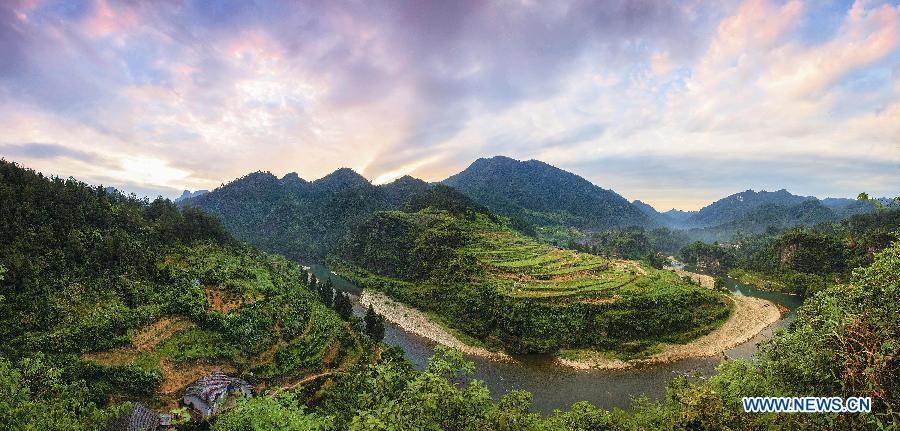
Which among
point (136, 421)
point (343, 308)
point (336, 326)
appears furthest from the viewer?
point (343, 308)

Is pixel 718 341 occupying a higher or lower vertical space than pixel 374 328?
lower

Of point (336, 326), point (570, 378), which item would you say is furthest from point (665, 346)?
point (336, 326)

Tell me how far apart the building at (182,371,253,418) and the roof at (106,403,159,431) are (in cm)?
301

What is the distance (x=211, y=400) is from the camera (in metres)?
28.7

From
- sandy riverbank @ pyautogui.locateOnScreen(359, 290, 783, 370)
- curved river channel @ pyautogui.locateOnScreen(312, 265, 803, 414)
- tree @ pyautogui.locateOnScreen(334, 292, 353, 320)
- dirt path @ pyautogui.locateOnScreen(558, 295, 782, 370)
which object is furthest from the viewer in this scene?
tree @ pyautogui.locateOnScreen(334, 292, 353, 320)

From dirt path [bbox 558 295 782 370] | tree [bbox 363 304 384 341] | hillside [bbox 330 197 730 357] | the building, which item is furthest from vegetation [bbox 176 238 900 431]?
hillside [bbox 330 197 730 357]

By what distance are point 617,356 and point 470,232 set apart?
44.7m

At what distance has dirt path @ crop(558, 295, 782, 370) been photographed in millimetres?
46625

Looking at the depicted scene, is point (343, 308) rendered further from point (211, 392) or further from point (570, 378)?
point (570, 378)

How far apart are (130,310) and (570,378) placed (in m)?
44.7

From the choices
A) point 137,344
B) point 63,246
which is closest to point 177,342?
point 137,344

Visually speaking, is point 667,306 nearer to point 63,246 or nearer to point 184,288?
point 184,288

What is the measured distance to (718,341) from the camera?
53.0m

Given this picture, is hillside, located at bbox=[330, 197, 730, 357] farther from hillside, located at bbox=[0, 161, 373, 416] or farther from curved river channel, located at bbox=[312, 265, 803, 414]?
hillside, located at bbox=[0, 161, 373, 416]
